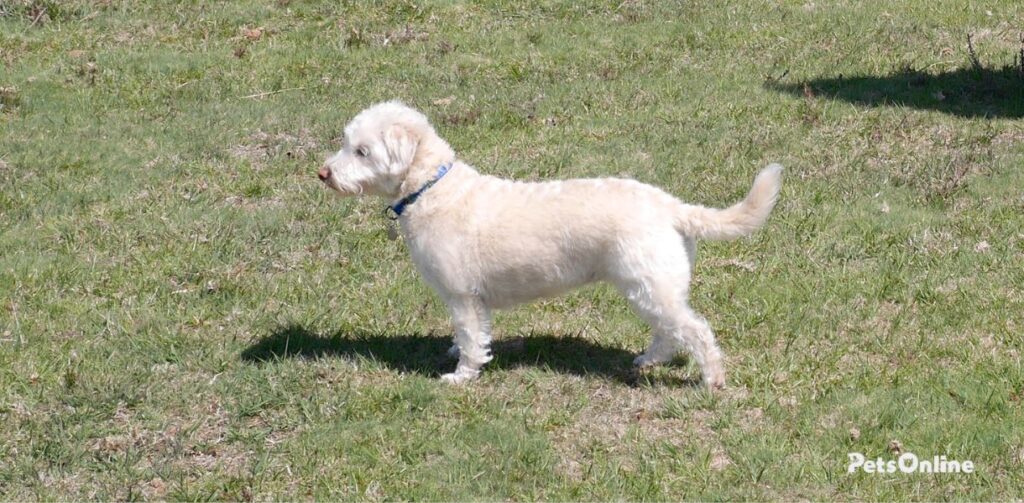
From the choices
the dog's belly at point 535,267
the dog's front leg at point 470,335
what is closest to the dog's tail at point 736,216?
the dog's belly at point 535,267

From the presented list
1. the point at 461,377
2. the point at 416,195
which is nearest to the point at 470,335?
the point at 461,377

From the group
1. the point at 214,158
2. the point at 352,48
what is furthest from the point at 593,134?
the point at 352,48

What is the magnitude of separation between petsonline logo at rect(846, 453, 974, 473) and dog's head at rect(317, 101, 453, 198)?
264 centimetres

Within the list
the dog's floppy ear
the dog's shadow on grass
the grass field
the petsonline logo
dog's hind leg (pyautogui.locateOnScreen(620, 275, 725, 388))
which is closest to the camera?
the petsonline logo

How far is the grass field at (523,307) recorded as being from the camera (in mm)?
5824

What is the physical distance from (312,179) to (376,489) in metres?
4.99

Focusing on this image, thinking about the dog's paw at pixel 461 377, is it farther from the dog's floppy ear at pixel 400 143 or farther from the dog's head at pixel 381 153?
the dog's floppy ear at pixel 400 143

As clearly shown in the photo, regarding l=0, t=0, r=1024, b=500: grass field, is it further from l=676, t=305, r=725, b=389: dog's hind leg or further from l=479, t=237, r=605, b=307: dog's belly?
l=479, t=237, r=605, b=307: dog's belly

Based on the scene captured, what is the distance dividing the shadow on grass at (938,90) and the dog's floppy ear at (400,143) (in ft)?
19.3

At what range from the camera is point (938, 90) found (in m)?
11.4

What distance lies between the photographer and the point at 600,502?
5.41m

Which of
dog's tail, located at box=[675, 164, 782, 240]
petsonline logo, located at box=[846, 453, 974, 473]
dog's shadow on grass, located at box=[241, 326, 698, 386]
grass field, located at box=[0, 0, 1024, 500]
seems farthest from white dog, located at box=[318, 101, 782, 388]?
petsonline logo, located at box=[846, 453, 974, 473]

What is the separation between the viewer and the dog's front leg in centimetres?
651

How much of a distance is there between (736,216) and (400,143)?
176 cm
